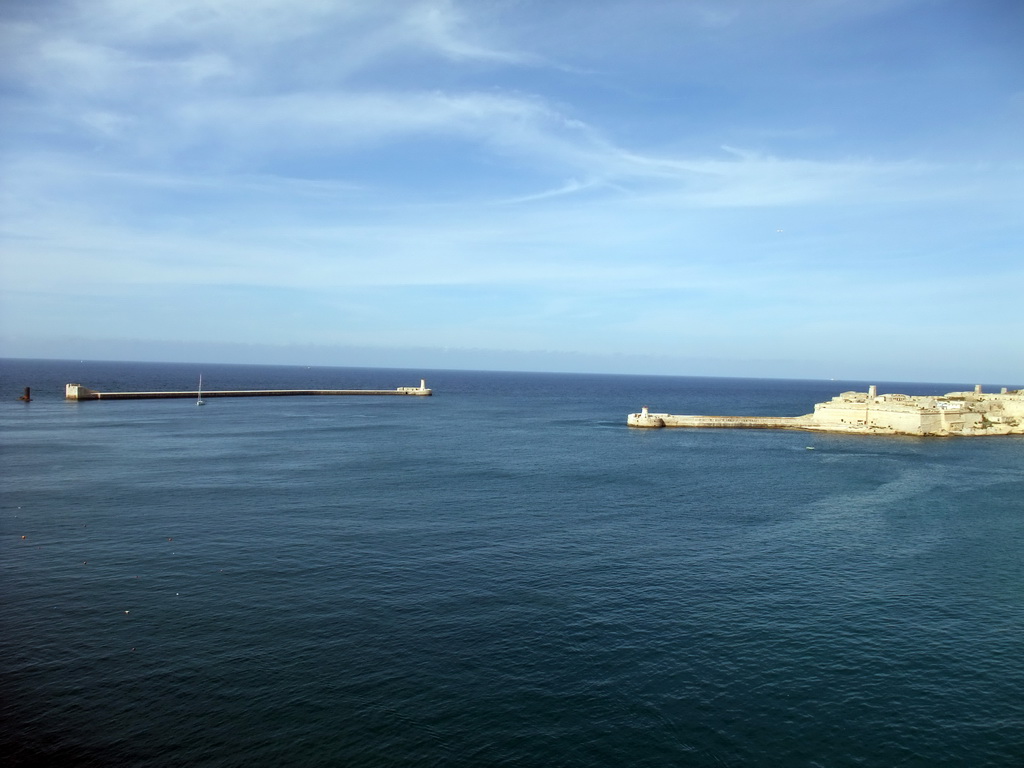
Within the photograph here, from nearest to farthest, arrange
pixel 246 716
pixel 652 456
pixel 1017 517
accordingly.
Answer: pixel 246 716 < pixel 1017 517 < pixel 652 456

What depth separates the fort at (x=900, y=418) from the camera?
11981 cm

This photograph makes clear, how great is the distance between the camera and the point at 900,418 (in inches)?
4742

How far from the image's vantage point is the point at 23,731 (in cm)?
2467

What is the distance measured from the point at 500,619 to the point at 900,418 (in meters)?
110

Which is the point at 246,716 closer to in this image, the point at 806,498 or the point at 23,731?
the point at 23,731

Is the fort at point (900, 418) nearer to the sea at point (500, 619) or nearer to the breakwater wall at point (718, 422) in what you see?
the breakwater wall at point (718, 422)

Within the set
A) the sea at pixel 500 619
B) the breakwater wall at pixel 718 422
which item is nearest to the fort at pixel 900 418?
the breakwater wall at pixel 718 422

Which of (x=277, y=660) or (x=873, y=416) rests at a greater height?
(x=873, y=416)

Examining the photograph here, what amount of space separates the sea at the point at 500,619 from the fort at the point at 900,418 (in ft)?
162

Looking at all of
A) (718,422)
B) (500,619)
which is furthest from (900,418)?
(500,619)

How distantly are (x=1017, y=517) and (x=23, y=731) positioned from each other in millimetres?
71214

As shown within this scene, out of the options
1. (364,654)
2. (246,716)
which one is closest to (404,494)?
(364,654)

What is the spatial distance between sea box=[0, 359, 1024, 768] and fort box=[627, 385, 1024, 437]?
49.5 m

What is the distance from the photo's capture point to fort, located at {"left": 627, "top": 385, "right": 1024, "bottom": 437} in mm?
119812
